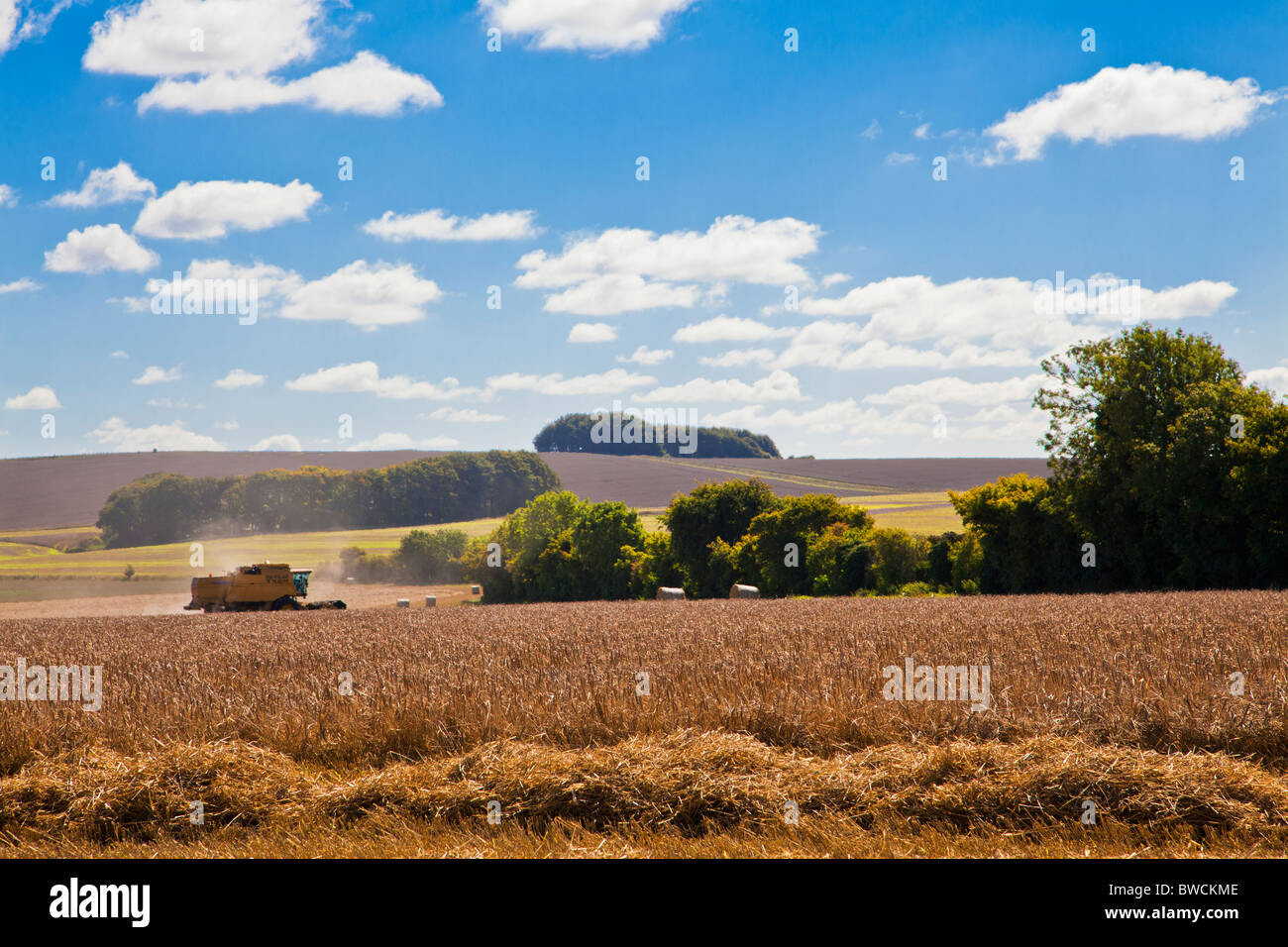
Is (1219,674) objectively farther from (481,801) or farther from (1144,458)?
(1144,458)

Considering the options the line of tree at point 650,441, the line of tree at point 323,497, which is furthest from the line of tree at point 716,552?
the line of tree at point 650,441

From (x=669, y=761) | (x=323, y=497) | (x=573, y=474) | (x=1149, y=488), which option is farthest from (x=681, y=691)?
(x=573, y=474)

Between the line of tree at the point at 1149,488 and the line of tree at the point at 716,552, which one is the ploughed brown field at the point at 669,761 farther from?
the line of tree at the point at 716,552

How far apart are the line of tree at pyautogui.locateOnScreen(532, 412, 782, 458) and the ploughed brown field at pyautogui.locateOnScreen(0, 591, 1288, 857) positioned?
496ft

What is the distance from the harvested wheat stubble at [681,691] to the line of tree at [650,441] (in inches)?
5773

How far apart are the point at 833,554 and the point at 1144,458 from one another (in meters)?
18.7

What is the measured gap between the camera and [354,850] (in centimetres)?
621

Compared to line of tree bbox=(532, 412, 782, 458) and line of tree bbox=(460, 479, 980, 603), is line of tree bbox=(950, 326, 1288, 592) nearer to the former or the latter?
line of tree bbox=(460, 479, 980, 603)

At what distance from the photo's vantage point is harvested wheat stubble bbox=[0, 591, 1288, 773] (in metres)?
8.16

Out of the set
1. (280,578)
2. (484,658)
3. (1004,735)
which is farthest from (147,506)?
(1004,735)

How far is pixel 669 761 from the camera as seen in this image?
24.2 ft

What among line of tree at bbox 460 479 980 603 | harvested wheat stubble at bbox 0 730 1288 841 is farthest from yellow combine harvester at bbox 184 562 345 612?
line of tree at bbox 460 479 980 603

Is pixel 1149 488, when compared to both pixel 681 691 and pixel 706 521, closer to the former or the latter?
pixel 706 521

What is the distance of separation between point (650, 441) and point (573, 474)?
37.1 meters
